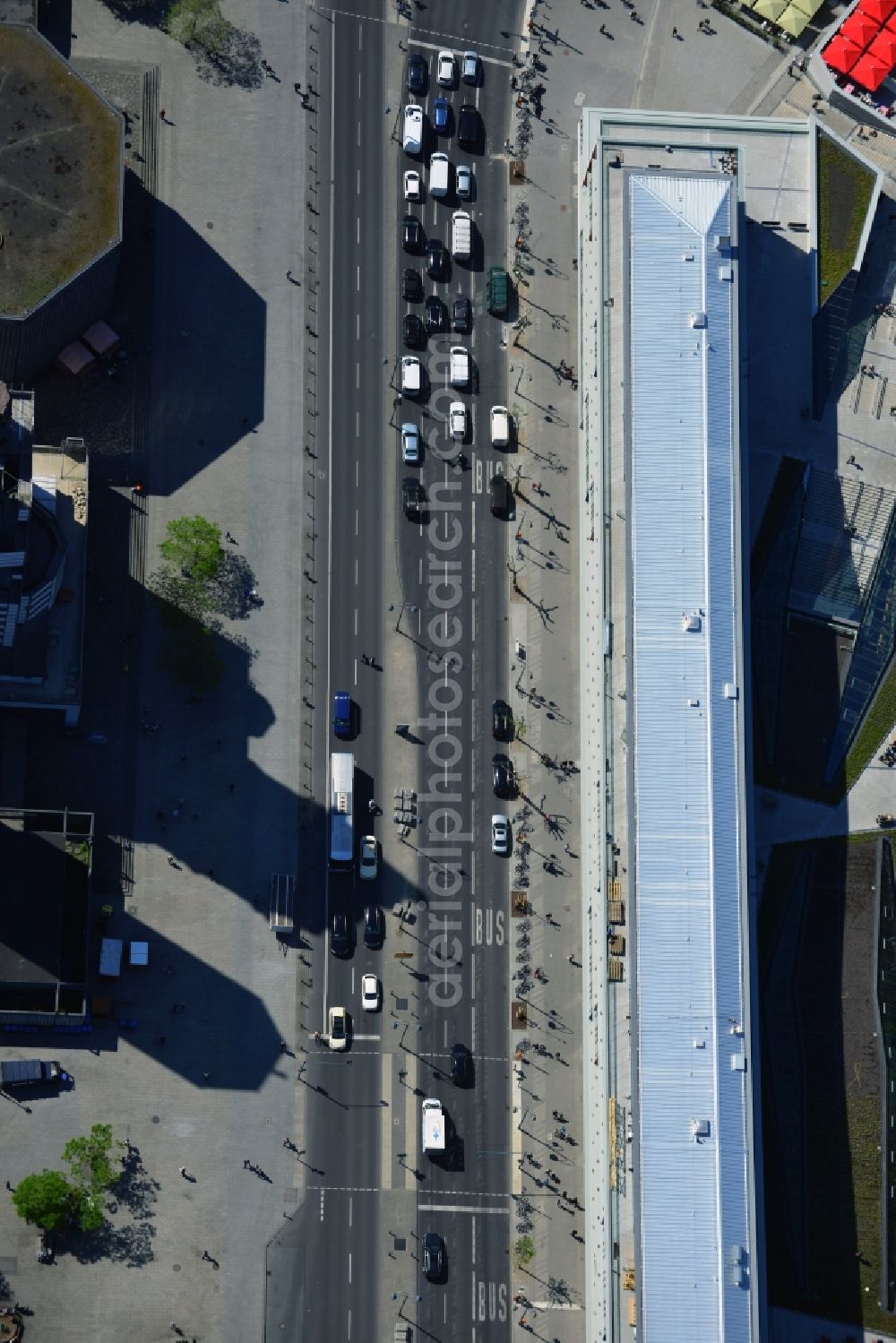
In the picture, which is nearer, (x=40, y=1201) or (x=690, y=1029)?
(x=690, y=1029)

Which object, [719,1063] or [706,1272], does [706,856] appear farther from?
[706,1272]

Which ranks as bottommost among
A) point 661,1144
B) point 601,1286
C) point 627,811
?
point 601,1286

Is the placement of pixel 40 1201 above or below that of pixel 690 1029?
below

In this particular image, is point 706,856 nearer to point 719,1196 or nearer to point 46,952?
point 719,1196

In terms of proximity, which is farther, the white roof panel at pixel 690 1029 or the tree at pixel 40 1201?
the tree at pixel 40 1201

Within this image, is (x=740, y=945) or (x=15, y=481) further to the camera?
(x=740, y=945)

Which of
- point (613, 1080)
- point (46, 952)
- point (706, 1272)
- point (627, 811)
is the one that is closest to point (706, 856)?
point (627, 811)

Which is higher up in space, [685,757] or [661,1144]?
[685,757]

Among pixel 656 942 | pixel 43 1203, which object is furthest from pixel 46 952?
pixel 656 942

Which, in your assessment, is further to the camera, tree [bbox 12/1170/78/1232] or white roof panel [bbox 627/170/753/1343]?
tree [bbox 12/1170/78/1232]
